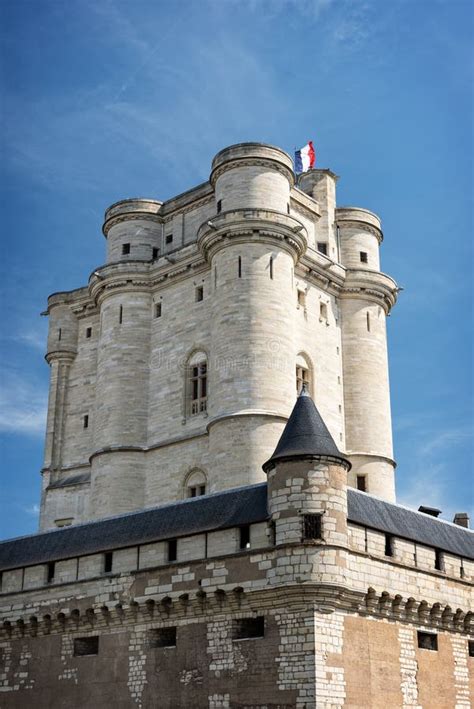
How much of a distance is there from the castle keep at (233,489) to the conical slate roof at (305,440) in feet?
0.18

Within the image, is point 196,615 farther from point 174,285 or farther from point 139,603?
point 174,285

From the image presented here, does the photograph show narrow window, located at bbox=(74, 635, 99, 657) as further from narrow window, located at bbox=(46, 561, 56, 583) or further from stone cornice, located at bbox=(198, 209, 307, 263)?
stone cornice, located at bbox=(198, 209, 307, 263)

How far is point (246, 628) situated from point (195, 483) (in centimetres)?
1171

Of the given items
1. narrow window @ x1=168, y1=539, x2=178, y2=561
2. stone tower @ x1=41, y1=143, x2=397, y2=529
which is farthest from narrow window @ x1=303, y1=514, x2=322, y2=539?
stone tower @ x1=41, y1=143, x2=397, y2=529

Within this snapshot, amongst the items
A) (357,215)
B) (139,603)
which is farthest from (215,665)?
(357,215)

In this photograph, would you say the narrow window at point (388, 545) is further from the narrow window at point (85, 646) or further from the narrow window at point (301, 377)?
the narrow window at point (301, 377)

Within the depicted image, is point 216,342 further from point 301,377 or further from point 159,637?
point 159,637

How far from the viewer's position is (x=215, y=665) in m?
20.8

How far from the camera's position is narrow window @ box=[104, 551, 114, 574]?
942 inches

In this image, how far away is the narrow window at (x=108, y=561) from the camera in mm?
23922

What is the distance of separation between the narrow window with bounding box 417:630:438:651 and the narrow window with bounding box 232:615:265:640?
4.22 metres

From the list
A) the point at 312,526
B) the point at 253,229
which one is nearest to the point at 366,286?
the point at 253,229

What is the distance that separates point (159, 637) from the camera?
2241cm

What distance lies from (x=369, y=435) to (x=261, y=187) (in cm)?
994
